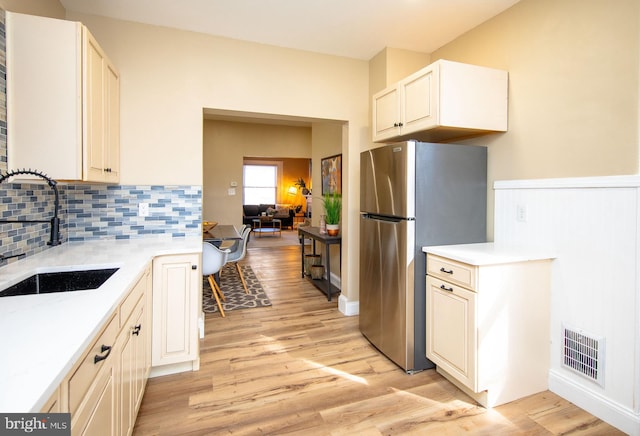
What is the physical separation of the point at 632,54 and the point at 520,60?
0.71 metres

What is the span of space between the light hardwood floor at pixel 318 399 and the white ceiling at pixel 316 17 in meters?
2.67

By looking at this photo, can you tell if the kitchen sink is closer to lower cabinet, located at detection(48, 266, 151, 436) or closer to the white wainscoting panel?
lower cabinet, located at detection(48, 266, 151, 436)

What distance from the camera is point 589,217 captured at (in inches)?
76.8

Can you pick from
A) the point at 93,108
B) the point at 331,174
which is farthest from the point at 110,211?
the point at 331,174

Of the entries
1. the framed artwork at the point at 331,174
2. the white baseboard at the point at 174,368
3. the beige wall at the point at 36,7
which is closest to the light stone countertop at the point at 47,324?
the white baseboard at the point at 174,368

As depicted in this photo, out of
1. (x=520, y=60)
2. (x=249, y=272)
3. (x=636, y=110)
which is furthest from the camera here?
(x=249, y=272)

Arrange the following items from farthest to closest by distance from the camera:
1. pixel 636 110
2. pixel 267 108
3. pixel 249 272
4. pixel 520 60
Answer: pixel 249 272 → pixel 267 108 → pixel 520 60 → pixel 636 110

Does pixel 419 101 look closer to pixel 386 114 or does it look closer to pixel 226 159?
pixel 386 114

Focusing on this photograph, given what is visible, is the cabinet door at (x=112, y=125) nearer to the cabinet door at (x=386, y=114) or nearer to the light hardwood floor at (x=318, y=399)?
the light hardwood floor at (x=318, y=399)

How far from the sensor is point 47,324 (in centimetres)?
100

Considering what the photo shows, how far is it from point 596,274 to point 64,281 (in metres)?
2.90

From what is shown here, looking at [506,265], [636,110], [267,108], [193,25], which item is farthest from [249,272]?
[636,110]

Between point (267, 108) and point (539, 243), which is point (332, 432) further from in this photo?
point (267, 108)

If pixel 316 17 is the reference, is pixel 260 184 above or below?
below
